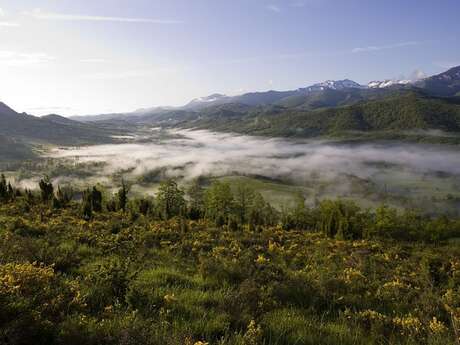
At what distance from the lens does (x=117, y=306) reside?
6.50 meters

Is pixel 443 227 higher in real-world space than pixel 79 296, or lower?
lower

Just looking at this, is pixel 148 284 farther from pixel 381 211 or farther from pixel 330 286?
pixel 381 211

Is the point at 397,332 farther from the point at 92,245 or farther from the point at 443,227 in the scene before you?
the point at 443,227

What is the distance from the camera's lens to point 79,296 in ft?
21.2

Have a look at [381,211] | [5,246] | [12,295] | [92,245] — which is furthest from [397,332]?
[381,211]

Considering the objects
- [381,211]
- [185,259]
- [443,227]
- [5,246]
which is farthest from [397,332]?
[443,227]

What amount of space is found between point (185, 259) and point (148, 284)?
5.40m

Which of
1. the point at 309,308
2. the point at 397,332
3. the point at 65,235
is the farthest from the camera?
the point at 65,235

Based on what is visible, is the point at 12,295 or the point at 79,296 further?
the point at 79,296

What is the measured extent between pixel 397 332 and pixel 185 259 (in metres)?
8.66

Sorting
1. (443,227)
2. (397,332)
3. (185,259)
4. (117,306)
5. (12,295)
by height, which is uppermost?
(12,295)

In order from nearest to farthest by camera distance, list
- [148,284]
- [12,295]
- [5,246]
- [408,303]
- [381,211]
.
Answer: [12,295], [148,284], [408,303], [5,246], [381,211]

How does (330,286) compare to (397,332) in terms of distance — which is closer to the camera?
(397,332)

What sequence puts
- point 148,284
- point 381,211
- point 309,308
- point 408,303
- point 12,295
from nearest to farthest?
1. point 12,295
2. point 309,308
3. point 148,284
4. point 408,303
5. point 381,211
